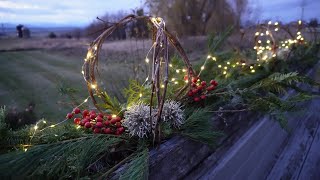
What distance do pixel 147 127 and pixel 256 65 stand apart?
4.85ft

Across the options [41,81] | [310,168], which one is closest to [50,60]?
[41,81]

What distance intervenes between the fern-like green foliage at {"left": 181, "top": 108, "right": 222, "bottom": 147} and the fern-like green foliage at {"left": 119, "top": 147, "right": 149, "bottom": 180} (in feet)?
0.95

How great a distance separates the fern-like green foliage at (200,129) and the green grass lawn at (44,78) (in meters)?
2.46

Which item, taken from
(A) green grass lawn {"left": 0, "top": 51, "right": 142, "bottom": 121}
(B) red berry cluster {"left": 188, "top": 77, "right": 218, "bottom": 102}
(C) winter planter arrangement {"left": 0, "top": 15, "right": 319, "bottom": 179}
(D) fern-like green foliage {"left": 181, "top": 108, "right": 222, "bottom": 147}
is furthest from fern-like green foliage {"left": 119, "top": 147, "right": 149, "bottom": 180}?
(A) green grass lawn {"left": 0, "top": 51, "right": 142, "bottom": 121}

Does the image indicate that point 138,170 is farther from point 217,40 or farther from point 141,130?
point 217,40

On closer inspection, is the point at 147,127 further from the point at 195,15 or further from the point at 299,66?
the point at 195,15

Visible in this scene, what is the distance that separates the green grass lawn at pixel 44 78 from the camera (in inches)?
178

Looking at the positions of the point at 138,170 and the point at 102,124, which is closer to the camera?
the point at 138,170

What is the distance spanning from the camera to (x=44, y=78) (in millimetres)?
7020

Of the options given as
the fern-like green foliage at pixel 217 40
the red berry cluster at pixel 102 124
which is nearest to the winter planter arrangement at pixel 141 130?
the red berry cluster at pixel 102 124

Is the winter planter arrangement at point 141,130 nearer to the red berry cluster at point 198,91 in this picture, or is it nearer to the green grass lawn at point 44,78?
the red berry cluster at point 198,91

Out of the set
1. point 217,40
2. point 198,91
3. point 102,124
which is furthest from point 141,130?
point 217,40

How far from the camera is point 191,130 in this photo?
119cm

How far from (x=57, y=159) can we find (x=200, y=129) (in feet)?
1.95
